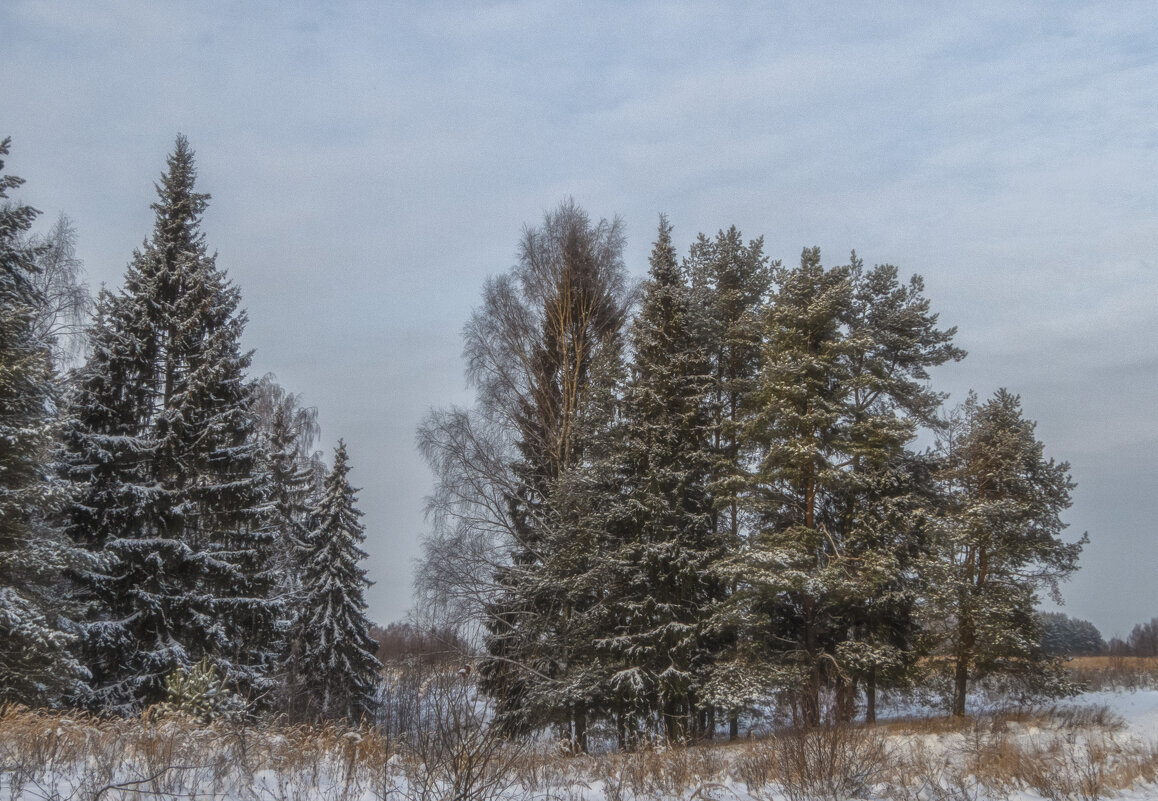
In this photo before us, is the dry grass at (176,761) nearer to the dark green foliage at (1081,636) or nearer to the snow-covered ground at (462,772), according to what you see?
the snow-covered ground at (462,772)

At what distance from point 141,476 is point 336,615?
8493 mm

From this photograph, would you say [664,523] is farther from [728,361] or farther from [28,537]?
[28,537]

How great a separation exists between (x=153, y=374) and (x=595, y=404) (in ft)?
33.5

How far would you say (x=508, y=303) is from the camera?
21.0 meters

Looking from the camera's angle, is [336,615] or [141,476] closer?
[141,476]

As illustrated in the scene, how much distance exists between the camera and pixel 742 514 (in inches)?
733

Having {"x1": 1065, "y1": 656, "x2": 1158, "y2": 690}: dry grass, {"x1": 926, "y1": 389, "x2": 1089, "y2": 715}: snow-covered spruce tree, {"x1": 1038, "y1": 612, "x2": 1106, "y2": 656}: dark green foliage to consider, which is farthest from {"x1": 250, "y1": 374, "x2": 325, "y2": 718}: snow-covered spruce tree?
{"x1": 1038, "y1": 612, "x2": 1106, "y2": 656}: dark green foliage

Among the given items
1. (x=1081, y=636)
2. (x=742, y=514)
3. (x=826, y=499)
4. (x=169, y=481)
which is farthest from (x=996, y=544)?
(x=1081, y=636)

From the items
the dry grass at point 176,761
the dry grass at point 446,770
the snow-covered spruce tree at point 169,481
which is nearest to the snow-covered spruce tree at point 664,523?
the dry grass at point 446,770

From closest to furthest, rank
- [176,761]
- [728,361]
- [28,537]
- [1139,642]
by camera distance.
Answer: [176,761], [28,537], [728,361], [1139,642]

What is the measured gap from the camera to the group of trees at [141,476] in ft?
42.4

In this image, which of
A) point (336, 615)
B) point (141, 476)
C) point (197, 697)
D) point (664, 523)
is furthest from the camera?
point (336, 615)

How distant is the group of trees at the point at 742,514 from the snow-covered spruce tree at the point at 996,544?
0.07 meters

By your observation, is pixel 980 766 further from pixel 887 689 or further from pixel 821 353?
pixel 821 353
